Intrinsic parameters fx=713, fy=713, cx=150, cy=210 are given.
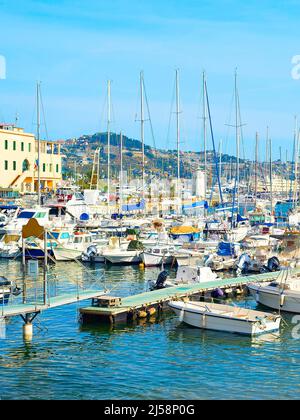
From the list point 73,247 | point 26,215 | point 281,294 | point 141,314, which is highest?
point 26,215

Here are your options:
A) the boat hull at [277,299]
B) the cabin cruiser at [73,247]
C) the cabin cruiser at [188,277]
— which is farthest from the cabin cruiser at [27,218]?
the boat hull at [277,299]

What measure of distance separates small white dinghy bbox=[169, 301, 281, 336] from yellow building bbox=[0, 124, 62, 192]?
65721mm

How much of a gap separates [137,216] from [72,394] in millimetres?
53962

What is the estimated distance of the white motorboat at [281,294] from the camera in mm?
37406

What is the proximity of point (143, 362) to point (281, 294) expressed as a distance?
12.1 metres

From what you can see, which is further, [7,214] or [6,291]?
[7,214]

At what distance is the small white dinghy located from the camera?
32.7 meters

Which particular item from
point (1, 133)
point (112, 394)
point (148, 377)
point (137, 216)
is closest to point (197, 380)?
point (148, 377)

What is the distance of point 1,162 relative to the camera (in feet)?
318

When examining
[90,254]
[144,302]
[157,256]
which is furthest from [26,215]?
[144,302]

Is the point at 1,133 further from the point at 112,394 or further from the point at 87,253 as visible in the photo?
the point at 112,394

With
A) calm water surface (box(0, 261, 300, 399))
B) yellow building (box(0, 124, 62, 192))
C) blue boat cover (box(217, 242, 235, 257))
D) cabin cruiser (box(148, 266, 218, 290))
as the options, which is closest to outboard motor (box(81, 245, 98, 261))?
blue boat cover (box(217, 242, 235, 257))

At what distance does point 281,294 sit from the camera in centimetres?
3791

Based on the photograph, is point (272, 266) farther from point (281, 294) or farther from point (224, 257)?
point (281, 294)
